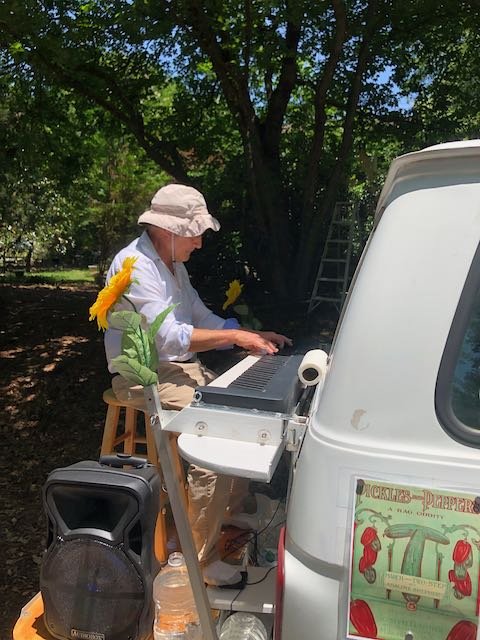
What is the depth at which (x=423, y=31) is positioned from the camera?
6965mm

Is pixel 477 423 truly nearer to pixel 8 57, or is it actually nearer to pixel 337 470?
pixel 337 470

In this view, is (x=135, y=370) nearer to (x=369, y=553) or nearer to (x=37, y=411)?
(x=369, y=553)

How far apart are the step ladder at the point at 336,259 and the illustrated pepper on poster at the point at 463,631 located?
7.07 metres

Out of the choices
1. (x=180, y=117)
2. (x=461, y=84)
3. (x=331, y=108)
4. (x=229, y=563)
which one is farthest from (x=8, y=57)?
(x=229, y=563)

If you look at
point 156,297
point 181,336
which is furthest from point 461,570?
point 156,297

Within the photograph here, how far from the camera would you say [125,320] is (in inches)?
66.7

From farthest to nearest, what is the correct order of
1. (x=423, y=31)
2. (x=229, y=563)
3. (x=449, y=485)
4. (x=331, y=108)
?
(x=331, y=108)
(x=423, y=31)
(x=229, y=563)
(x=449, y=485)

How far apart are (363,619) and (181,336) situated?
136 centimetres

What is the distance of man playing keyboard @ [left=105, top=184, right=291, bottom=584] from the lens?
2363 millimetres

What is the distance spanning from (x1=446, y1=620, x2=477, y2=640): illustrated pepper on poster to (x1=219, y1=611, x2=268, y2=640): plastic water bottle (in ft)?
2.87

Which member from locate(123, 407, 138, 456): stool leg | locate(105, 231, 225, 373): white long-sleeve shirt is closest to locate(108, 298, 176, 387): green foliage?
locate(105, 231, 225, 373): white long-sleeve shirt

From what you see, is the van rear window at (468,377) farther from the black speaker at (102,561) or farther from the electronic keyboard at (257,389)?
the black speaker at (102,561)

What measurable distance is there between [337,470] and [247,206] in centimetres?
753

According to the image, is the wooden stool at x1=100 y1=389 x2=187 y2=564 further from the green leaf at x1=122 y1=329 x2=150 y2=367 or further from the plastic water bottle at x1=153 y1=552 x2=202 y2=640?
the green leaf at x1=122 y1=329 x2=150 y2=367
